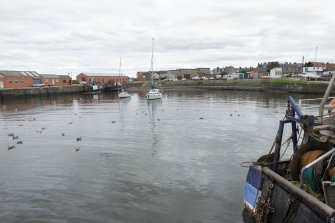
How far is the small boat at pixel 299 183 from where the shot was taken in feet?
28.5

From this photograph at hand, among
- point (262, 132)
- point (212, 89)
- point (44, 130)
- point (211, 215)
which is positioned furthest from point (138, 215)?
point (212, 89)

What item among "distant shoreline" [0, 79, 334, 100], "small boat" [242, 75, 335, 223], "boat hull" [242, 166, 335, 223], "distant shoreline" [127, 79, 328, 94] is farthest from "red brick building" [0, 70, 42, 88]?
"small boat" [242, 75, 335, 223]

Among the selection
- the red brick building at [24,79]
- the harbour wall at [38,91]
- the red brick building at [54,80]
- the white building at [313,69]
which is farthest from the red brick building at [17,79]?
the white building at [313,69]

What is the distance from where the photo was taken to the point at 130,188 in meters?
15.9

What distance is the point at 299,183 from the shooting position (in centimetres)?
1028

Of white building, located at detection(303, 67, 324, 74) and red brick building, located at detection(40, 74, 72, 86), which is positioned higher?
white building, located at detection(303, 67, 324, 74)

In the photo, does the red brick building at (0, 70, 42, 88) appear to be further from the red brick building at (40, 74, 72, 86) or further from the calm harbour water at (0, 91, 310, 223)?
the calm harbour water at (0, 91, 310, 223)

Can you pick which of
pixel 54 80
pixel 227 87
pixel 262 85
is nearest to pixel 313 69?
pixel 227 87

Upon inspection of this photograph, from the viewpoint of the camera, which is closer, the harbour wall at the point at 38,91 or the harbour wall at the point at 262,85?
the harbour wall at the point at 262,85

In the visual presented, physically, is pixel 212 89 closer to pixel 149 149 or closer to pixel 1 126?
pixel 1 126

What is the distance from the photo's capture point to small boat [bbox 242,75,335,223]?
868 cm

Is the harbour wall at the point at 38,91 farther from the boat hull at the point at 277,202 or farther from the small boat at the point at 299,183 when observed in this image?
the small boat at the point at 299,183

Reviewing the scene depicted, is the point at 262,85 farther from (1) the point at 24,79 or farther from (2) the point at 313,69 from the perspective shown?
(1) the point at 24,79

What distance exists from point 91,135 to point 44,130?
7326 mm
